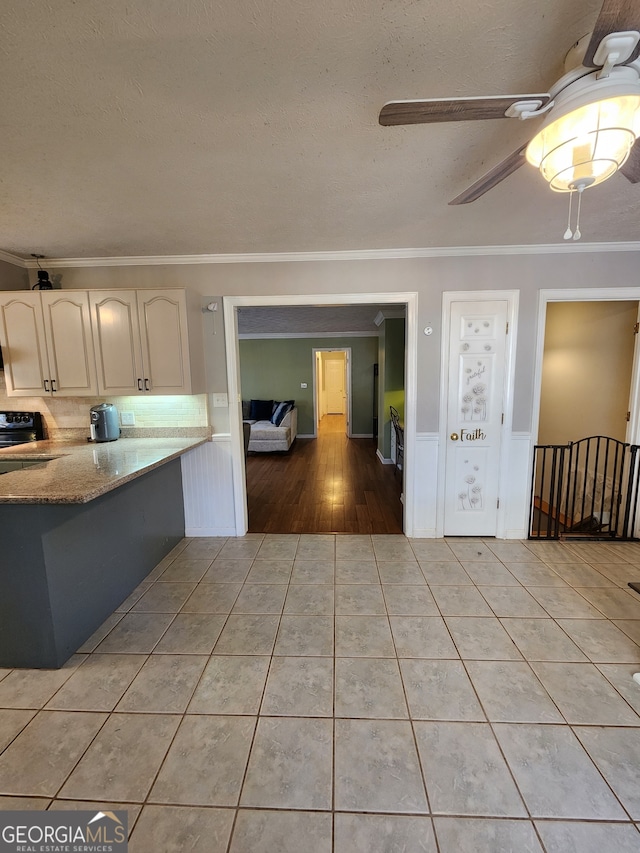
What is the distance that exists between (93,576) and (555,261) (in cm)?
396

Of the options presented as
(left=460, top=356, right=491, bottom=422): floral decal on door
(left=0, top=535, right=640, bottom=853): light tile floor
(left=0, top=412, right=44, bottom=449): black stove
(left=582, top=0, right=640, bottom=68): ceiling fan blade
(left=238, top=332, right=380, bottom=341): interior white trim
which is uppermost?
(left=238, top=332, right=380, bottom=341): interior white trim

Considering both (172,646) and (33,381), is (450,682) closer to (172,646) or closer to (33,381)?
(172,646)

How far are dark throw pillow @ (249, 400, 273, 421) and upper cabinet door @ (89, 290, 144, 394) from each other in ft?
15.5

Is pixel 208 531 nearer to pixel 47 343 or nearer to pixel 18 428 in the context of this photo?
pixel 18 428

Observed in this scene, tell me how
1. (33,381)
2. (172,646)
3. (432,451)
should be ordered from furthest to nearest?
(432,451) < (33,381) < (172,646)

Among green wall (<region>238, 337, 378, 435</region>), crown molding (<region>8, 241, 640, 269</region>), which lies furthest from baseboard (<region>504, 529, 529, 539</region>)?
green wall (<region>238, 337, 378, 435</region>)

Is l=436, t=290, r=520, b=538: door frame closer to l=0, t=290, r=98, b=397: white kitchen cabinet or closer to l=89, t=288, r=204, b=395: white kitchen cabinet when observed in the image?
l=89, t=288, r=204, b=395: white kitchen cabinet

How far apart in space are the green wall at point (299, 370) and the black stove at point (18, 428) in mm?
5212

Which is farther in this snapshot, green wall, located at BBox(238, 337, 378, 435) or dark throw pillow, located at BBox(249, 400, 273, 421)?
green wall, located at BBox(238, 337, 378, 435)

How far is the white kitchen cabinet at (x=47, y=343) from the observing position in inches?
104

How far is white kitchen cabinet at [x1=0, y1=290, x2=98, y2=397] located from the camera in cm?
263

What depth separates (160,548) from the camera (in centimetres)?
275

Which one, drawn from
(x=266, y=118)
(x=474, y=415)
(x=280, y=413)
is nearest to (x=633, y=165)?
(x=266, y=118)

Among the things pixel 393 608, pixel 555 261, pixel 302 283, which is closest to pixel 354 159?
pixel 302 283
